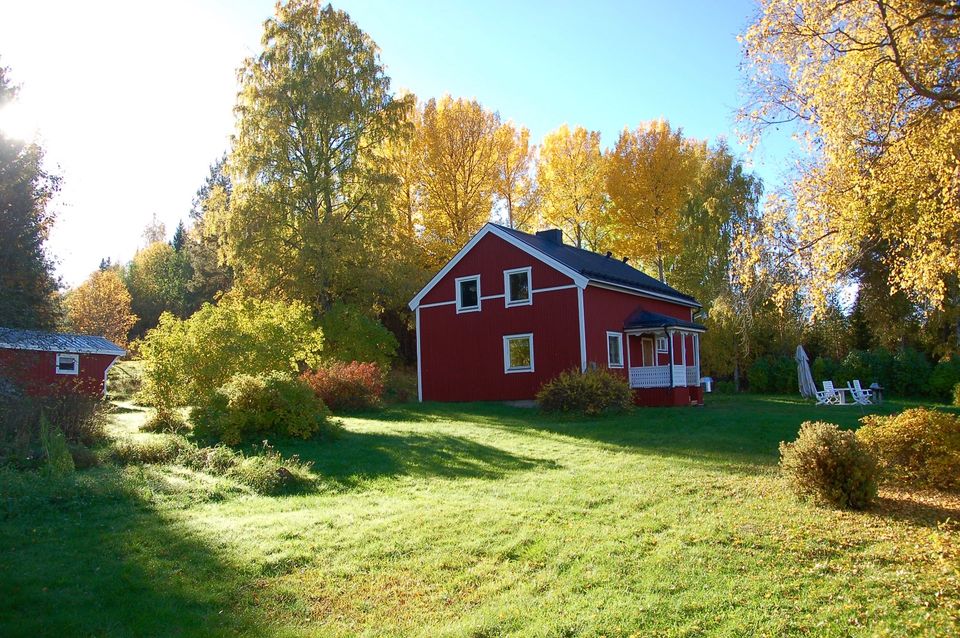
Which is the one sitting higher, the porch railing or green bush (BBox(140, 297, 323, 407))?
green bush (BBox(140, 297, 323, 407))

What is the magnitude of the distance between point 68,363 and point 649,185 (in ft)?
95.3

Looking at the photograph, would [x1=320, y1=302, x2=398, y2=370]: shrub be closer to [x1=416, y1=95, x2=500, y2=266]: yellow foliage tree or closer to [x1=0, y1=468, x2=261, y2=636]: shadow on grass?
[x1=416, y1=95, x2=500, y2=266]: yellow foliage tree

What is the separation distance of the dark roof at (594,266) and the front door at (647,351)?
191 cm

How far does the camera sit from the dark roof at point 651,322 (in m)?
23.9

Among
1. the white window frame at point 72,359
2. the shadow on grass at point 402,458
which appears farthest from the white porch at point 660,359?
the white window frame at point 72,359

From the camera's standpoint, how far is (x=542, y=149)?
125 ft

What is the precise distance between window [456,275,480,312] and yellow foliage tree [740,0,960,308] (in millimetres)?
15146

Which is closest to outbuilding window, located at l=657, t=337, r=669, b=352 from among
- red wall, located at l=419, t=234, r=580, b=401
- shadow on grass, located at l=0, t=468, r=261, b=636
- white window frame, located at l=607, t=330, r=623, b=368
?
white window frame, located at l=607, t=330, r=623, b=368

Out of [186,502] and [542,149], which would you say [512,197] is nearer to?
[542,149]

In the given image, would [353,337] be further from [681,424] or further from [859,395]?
[859,395]

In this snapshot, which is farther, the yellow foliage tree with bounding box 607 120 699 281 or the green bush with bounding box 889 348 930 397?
the yellow foliage tree with bounding box 607 120 699 281

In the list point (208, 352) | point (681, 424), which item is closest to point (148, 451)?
point (208, 352)

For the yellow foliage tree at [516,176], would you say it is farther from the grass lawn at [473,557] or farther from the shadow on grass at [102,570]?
the shadow on grass at [102,570]

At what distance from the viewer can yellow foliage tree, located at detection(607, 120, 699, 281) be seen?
37.0 m
